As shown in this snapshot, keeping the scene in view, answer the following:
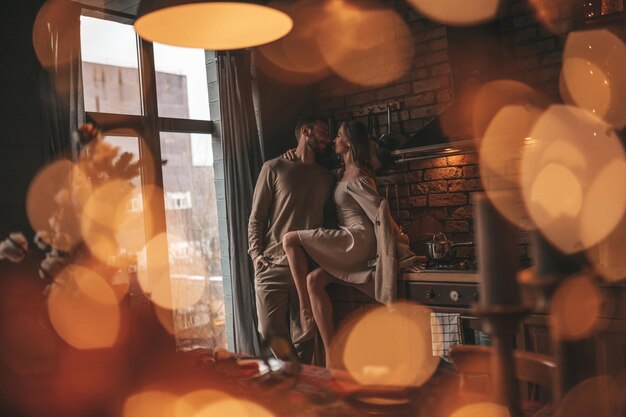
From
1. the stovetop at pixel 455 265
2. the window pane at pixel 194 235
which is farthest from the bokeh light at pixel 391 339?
the window pane at pixel 194 235

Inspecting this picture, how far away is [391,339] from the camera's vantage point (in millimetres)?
3645

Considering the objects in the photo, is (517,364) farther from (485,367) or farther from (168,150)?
(168,150)

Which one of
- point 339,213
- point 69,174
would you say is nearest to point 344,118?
point 339,213

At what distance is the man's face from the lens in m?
4.17

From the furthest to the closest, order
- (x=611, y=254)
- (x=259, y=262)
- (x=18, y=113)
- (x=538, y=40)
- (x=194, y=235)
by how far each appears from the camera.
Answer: (x=194, y=235) < (x=259, y=262) < (x=538, y=40) < (x=18, y=113) < (x=611, y=254)

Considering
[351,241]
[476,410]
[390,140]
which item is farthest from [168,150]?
[476,410]

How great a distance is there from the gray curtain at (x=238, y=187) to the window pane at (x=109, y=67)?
59cm

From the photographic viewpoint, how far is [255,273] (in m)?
4.13

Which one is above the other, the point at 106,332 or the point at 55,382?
the point at 106,332

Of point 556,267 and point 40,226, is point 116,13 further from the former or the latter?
point 556,267

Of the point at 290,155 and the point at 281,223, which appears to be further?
the point at 290,155

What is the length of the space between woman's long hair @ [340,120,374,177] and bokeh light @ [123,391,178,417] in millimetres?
2502

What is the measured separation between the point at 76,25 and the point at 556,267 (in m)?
3.20

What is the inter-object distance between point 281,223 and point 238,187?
1.41 ft
